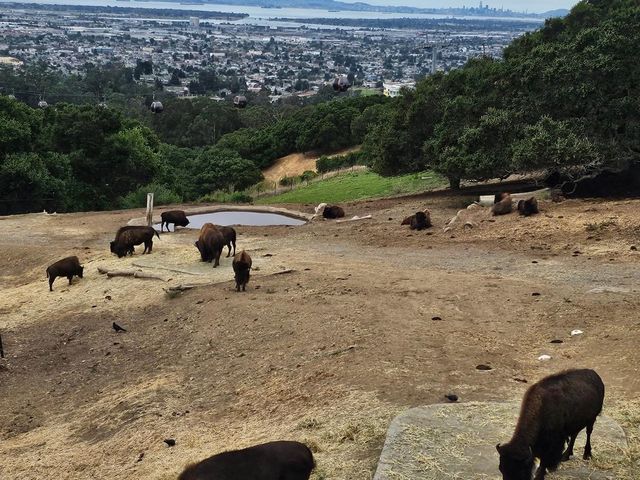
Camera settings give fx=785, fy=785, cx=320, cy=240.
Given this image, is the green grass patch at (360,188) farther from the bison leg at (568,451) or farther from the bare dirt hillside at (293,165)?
the bison leg at (568,451)

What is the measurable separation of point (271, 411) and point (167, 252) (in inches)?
474

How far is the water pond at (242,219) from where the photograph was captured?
2933 centimetres

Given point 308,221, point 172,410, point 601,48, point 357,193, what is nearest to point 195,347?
point 172,410

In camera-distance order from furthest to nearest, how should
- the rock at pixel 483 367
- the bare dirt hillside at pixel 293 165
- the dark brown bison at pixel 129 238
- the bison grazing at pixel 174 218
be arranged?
the bare dirt hillside at pixel 293 165, the bison grazing at pixel 174 218, the dark brown bison at pixel 129 238, the rock at pixel 483 367

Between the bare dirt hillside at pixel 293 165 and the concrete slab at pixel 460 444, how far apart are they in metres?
50.7

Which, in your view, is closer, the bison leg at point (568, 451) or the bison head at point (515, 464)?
the bison head at point (515, 464)

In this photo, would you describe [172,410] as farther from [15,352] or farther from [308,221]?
[308,221]

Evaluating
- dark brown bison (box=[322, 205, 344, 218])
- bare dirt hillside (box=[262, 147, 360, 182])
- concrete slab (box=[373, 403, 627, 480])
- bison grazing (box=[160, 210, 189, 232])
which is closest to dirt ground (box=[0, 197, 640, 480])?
concrete slab (box=[373, 403, 627, 480])

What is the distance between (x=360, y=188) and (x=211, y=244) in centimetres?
2124

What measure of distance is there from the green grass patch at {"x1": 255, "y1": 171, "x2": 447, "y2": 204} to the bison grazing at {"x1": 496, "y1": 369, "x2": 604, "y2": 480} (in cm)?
2811

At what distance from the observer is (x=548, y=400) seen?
24.8ft

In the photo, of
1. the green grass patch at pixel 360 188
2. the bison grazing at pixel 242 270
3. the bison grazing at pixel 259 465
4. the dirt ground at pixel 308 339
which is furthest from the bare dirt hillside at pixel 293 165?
the bison grazing at pixel 259 465

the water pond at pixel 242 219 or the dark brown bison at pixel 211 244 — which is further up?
the dark brown bison at pixel 211 244

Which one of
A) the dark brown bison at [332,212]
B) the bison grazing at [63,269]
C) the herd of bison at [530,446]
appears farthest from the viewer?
the dark brown bison at [332,212]
